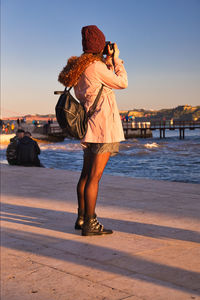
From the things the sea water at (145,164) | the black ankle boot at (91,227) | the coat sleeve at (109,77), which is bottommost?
the sea water at (145,164)

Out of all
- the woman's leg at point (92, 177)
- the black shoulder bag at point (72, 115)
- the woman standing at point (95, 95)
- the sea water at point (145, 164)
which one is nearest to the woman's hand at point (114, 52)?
the woman standing at point (95, 95)

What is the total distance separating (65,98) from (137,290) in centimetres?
155

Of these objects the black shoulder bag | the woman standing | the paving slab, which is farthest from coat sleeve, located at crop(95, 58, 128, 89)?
the paving slab

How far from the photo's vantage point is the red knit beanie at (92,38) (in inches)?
134

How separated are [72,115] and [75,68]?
39 cm

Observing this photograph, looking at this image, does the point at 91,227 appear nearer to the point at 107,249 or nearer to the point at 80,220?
the point at 80,220

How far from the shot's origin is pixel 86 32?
3.41 meters

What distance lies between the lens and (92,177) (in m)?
3.40

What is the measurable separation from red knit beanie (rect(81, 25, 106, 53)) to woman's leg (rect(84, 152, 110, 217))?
2.72 feet

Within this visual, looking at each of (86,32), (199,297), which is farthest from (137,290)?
(86,32)

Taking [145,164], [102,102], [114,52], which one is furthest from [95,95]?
[145,164]

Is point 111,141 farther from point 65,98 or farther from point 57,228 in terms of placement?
point 57,228

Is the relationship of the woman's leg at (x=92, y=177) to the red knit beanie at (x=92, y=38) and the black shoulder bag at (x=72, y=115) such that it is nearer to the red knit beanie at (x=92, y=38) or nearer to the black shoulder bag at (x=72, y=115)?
the black shoulder bag at (x=72, y=115)

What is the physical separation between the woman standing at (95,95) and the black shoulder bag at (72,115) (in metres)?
0.05
